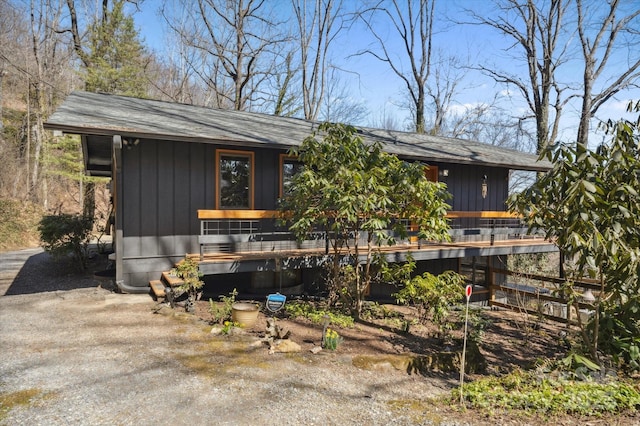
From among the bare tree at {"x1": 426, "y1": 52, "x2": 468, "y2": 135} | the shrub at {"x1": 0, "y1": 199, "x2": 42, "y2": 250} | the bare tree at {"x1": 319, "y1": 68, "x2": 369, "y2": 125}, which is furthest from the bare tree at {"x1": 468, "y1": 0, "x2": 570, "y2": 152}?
the shrub at {"x1": 0, "y1": 199, "x2": 42, "y2": 250}

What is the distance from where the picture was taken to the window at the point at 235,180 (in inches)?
314

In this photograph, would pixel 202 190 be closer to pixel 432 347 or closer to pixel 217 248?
pixel 217 248

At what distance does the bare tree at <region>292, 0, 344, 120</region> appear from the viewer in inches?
879

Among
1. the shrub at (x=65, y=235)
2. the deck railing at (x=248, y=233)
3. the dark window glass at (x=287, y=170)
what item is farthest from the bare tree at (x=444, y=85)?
the shrub at (x=65, y=235)

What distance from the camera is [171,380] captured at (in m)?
3.71

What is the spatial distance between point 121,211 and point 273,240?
308 centimetres

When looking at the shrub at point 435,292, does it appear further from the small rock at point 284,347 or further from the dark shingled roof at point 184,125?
the dark shingled roof at point 184,125

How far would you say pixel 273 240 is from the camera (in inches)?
332

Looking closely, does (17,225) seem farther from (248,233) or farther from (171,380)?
(171,380)

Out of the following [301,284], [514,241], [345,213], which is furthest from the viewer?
[514,241]

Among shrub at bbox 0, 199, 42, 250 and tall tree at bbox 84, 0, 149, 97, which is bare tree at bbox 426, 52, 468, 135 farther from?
shrub at bbox 0, 199, 42, 250

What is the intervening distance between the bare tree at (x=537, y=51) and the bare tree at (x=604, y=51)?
1.21 meters

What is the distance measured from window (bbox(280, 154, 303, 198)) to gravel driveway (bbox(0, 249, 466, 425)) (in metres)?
3.81

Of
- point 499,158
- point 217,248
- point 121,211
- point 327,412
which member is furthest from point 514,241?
point 121,211
